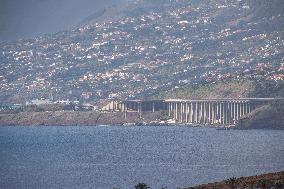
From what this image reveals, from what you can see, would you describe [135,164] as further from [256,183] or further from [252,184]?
[252,184]

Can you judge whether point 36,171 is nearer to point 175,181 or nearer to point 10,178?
point 10,178

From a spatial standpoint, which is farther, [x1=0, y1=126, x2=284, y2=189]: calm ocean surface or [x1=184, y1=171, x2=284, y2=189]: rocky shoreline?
[x1=0, y1=126, x2=284, y2=189]: calm ocean surface

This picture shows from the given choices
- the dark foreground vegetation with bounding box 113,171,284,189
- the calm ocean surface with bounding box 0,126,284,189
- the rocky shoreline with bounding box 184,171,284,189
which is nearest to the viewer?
the dark foreground vegetation with bounding box 113,171,284,189

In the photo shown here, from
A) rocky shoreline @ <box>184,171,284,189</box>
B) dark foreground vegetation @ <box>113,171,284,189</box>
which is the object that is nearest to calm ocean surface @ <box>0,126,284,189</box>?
rocky shoreline @ <box>184,171,284,189</box>

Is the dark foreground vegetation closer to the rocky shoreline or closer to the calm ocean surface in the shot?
the rocky shoreline

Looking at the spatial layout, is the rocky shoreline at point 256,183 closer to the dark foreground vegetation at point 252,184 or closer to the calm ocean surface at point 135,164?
the dark foreground vegetation at point 252,184

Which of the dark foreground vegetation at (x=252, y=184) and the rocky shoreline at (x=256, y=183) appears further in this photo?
the rocky shoreline at (x=256, y=183)

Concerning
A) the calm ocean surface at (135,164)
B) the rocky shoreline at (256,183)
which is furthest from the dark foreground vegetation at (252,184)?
the calm ocean surface at (135,164)

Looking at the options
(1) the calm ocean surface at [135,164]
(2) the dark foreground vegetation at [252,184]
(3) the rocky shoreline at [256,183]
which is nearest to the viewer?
(2) the dark foreground vegetation at [252,184]

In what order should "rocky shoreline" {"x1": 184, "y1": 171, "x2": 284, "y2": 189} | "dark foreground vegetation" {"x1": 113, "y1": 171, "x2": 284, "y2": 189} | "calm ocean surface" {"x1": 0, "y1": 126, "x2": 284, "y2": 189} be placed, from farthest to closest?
1. "calm ocean surface" {"x1": 0, "y1": 126, "x2": 284, "y2": 189}
2. "rocky shoreline" {"x1": 184, "y1": 171, "x2": 284, "y2": 189}
3. "dark foreground vegetation" {"x1": 113, "y1": 171, "x2": 284, "y2": 189}

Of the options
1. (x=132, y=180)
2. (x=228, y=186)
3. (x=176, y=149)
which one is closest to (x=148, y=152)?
(x=176, y=149)

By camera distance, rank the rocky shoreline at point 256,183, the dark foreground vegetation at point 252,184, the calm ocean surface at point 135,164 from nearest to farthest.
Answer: the dark foreground vegetation at point 252,184
the rocky shoreline at point 256,183
the calm ocean surface at point 135,164
